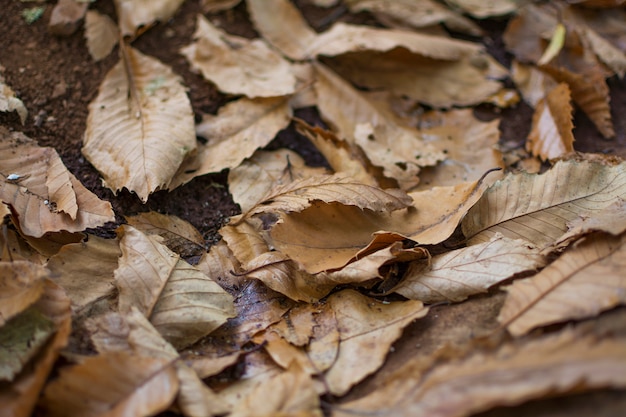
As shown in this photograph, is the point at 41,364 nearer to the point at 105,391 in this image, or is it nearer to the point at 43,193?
the point at 105,391

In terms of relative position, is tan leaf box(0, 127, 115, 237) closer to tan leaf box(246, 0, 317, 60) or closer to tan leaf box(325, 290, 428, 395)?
tan leaf box(325, 290, 428, 395)

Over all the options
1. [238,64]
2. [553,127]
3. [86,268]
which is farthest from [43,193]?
[553,127]

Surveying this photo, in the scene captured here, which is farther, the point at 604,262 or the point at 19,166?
the point at 19,166

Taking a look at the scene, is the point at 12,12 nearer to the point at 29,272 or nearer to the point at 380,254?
the point at 29,272

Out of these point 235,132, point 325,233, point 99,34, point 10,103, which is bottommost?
point 325,233

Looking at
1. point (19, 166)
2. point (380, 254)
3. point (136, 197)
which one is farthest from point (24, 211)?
point (380, 254)

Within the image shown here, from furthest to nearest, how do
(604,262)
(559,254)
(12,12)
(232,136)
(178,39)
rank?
(178,39)
(12,12)
(232,136)
(559,254)
(604,262)

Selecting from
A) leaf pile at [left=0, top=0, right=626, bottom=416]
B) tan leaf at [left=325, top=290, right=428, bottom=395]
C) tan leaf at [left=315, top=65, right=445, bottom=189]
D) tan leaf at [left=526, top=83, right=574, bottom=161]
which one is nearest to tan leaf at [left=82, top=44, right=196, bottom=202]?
leaf pile at [left=0, top=0, right=626, bottom=416]

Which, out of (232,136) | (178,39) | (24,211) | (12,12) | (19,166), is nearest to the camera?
(24,211)
